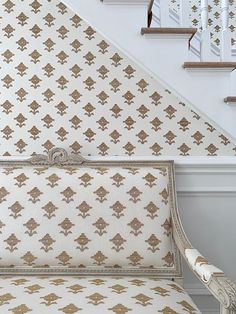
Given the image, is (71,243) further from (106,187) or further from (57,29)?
(57,29)

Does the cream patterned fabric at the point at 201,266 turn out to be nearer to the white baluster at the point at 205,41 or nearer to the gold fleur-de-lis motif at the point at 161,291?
the gold fleur-de-lis motif at the point at 161,291

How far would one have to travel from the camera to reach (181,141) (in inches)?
88.0

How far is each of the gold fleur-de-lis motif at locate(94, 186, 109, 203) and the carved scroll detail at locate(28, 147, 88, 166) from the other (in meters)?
0.19

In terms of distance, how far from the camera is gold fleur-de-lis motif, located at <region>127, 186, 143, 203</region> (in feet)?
6.45

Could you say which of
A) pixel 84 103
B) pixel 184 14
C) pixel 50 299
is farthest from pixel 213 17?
pixel 50 299

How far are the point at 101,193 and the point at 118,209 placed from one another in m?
0.10

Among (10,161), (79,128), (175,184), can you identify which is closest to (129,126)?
(79,128)

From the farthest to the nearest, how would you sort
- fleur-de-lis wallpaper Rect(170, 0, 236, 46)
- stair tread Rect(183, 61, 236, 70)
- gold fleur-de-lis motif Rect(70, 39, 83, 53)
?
fleur-de-lis wallpaper Rect(170, 0, 236, 46), gold fleur-de-lis motif Rect(70, 39, 83, 53), stair tread Rect(183, 61, 236, 70)

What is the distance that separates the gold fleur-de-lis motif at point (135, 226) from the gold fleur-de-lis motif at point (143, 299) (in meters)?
0.41

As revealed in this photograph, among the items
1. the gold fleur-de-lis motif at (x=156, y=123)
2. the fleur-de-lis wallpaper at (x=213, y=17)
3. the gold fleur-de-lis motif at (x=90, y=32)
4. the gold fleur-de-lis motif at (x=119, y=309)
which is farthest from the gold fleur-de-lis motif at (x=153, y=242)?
the fleur-de-lis wallpaper at (x=213, y=17)

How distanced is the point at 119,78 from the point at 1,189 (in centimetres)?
81

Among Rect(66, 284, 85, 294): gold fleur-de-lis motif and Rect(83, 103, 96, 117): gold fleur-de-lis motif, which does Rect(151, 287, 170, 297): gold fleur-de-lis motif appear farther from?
Rect(83, 103, 96, 117): gold fleur-de-lis motif

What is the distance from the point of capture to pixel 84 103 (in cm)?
224

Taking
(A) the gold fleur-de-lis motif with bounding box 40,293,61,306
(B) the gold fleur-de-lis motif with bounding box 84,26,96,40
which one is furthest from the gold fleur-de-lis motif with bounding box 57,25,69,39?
(A) the gold fleur-de-lis motif with bounding box 40,293,61,306
